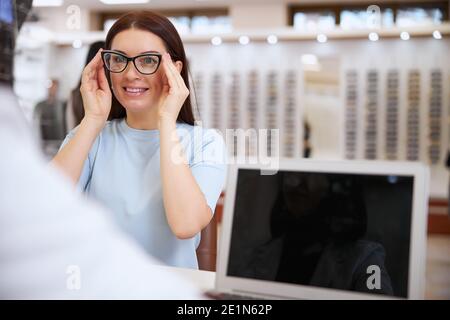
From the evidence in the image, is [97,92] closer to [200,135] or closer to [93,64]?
[93,64]

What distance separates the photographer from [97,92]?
1116 mm

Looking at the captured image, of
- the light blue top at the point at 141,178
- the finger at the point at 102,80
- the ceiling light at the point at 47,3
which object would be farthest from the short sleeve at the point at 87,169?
the ceiling light at the point at 47,3

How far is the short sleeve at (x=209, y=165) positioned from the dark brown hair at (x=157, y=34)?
2.1 inches

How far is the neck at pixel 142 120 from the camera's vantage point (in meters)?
1.10

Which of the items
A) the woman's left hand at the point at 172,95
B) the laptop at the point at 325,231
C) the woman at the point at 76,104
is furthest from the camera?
the woman at the point at 76,104

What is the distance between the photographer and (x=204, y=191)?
1.06 metres

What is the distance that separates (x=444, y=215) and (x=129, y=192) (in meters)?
0.87

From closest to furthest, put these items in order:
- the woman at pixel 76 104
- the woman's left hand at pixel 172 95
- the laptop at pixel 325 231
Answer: the laptop at pixel 325 231
the woman's left hand at pixel 172 95
the woman at pixel 76 104

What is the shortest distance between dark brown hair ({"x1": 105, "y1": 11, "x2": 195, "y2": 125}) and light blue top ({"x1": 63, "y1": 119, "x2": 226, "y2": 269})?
23 mm

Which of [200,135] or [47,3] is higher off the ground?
[47,3]

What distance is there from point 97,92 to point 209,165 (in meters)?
0.28

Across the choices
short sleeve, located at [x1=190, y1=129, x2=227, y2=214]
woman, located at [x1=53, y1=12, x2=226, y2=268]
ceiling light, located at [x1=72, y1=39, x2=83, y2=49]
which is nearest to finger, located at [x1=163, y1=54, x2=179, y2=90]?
woman, located at [x1=53, y1=12, x2=226, y2=268]

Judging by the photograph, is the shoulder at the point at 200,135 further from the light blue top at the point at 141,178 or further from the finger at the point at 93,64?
the finger at the point at 93,64

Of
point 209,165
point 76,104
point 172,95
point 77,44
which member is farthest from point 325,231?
point 77,44
